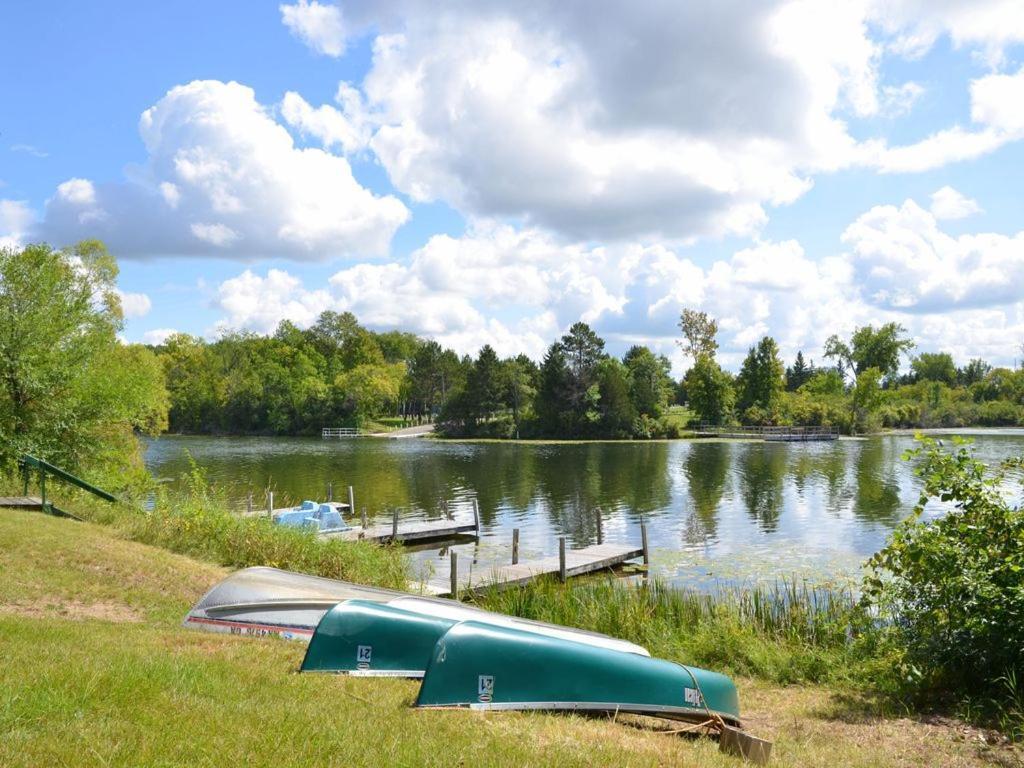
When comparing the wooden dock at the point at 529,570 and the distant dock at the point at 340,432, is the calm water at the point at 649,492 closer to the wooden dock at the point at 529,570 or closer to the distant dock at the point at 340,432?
the wooden dock at the point at 529,570

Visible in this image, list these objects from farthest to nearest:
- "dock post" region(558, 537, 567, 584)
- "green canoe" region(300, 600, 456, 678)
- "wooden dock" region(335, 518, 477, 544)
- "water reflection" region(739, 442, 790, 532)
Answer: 1. "water reflection" region(739, 442, 790, 532)
2. "wooden dock" region(335, 518, 477, 544)
3. "dock post" region(558, 537, 567, 584)
4. "green canoe" region(300, 600, 456, 678)

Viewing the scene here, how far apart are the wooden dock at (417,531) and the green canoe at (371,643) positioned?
1549cm

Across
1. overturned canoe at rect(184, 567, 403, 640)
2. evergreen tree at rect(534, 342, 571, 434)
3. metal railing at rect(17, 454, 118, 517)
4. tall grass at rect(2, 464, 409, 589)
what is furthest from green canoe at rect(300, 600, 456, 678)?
evergreen tree at rect(534, 342, 571, 434)

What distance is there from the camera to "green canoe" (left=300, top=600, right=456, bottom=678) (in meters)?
6.46

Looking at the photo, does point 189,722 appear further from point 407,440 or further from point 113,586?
point 407,440

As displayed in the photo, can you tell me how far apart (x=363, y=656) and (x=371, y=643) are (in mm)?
123

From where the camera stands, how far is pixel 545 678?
5875 millimetres

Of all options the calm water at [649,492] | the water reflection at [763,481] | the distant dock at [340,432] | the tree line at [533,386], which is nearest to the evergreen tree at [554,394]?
the tree line at [533,386]

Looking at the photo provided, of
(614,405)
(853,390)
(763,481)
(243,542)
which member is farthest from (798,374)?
(243,542)

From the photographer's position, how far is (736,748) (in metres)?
5.50

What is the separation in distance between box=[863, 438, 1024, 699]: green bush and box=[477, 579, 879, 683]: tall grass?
3.16ft

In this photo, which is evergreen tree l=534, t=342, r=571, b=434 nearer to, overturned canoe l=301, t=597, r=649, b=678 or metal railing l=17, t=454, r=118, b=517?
metal railing l=17, t=454, r=118, b=517

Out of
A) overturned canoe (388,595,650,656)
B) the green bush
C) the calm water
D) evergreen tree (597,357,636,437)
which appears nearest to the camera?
the green bush

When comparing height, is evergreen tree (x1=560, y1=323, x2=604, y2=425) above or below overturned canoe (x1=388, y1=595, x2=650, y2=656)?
above
